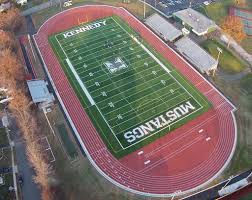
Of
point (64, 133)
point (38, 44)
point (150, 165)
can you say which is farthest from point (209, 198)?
point (38, 44)

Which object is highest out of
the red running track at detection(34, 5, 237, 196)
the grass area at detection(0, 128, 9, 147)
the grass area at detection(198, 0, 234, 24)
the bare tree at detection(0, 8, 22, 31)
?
the bare tree at detection(0, 8, 22, 31)

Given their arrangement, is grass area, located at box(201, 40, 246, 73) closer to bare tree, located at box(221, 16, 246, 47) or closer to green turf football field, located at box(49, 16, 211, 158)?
bare tree, located at box(221, 16, 246, 47)

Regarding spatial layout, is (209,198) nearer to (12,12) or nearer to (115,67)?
(115,67)

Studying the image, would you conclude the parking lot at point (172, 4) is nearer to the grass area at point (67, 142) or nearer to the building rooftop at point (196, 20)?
the building rooftop at point (196, 20)

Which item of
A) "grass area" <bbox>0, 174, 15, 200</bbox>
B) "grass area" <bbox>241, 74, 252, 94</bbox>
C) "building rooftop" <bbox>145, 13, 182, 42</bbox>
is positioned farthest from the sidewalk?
"grass area" <bbox>0, 174, 15, 200</bbox>

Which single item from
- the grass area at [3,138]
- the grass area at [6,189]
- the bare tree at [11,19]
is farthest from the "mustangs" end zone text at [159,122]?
the bare tree at [11,19]

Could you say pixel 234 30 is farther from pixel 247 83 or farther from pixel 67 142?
pixel 67 142
